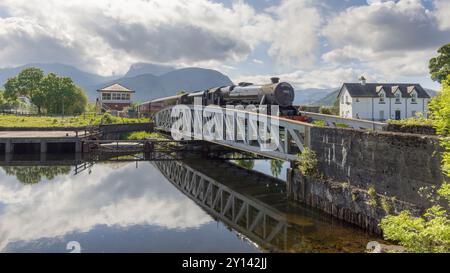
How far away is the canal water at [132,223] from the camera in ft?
36.9

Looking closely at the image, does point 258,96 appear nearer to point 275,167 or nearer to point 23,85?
point 275,167

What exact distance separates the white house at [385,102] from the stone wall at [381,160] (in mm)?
40604

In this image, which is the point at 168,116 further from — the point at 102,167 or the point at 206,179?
the point at 206,179

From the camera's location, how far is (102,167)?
27.4 metres

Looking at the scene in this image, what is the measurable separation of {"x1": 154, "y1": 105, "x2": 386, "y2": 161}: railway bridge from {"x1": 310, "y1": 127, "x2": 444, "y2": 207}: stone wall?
3.93 ft

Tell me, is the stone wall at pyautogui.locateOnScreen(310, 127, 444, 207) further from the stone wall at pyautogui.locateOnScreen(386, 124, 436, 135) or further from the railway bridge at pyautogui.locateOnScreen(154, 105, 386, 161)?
the stone wall at pyautogui.locateOnScreen(386, 124, 436, 135)

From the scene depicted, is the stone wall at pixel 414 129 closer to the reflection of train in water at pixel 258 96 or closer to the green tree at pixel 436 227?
the reflection of train in water at pixel 258 96

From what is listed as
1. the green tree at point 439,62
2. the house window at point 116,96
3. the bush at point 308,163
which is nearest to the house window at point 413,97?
the green tree at point 439,62

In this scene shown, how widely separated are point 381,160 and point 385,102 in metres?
45.4

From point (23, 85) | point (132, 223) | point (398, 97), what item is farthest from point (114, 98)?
point (132, 223)

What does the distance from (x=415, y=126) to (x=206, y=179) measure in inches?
503

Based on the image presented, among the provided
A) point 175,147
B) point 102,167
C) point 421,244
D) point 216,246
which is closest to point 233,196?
point 216,246

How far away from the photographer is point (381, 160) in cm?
1179

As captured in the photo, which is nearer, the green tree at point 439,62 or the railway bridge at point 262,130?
the railway bridge at point 262,130
